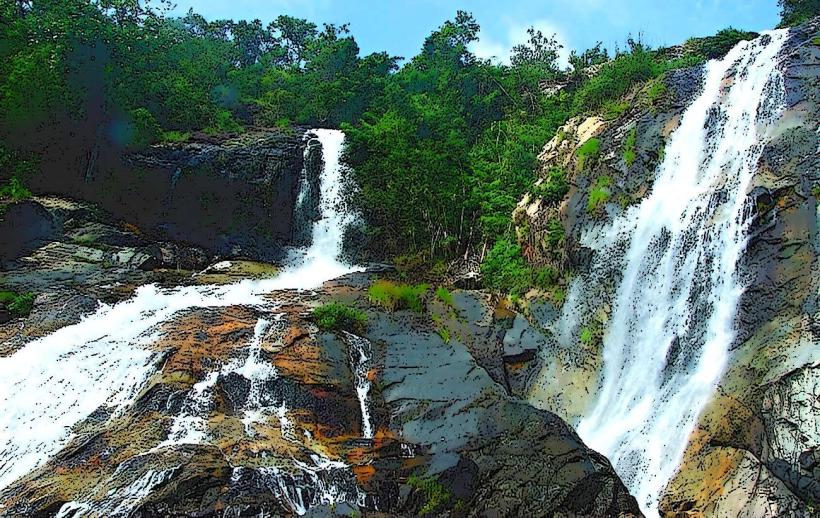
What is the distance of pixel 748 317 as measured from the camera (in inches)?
399

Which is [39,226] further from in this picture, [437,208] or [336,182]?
[437,208]

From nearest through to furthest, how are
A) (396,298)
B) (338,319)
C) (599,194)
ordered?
(338,319)
(396,298)
(599,194)

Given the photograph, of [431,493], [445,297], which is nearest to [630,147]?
[445,297]

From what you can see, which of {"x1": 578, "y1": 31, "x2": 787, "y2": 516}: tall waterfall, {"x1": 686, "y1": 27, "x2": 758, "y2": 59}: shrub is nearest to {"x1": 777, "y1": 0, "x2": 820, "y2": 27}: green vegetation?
{"x1": 686, "y1": 27, "x2": 758, "y2": 59}: shrub

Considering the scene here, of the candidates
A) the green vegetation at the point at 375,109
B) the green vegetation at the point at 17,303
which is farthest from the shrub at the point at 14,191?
the green vegetation at the point at 17,303

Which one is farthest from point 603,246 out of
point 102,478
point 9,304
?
point 9,304

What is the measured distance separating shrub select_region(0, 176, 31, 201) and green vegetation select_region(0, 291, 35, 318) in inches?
164

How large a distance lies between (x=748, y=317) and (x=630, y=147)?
626 centimetres

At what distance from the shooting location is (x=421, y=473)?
813cm

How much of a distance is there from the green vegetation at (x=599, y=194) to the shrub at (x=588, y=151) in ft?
3.17

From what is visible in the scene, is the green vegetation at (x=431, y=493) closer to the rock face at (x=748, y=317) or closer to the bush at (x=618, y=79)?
the rock face at (x=748, y=317)

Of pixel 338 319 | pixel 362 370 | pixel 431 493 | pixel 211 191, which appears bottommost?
pixel 431 493

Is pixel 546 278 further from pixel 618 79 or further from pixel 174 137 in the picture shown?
pixel 174 137

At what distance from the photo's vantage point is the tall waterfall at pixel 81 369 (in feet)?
29.5
